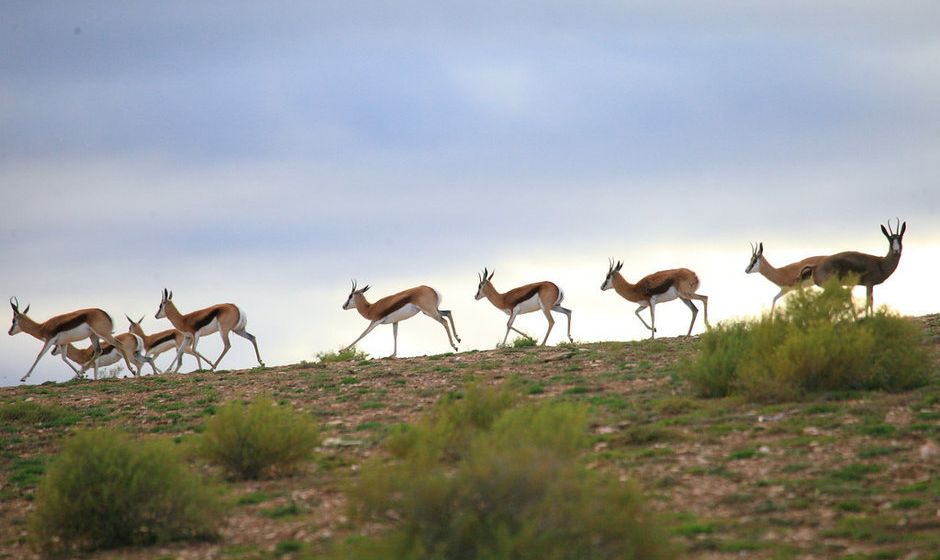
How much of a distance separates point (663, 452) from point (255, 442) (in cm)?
533

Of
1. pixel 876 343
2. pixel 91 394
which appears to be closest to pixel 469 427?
pixel 876 343

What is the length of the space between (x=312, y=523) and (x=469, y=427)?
2.81 metres

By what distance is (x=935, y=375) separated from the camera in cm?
1716

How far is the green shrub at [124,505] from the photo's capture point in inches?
470

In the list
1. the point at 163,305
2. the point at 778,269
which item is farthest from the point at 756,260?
the point at 163,305

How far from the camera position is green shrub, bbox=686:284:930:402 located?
16125 mm

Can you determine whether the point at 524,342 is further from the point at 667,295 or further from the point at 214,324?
the point at 214,324

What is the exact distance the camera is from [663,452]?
45.3 feet

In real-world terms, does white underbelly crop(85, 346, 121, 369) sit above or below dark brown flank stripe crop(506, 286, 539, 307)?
below

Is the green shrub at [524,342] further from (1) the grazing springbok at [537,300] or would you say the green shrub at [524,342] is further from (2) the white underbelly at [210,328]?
(2) the white underbelly at [210,328]

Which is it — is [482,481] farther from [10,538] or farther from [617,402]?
[617,402]

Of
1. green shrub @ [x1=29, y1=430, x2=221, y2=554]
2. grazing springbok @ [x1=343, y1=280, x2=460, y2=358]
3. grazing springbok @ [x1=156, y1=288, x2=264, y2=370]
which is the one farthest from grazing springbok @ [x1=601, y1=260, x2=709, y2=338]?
green shrub @ [x1=29, y1=430, x2=221, y2=554]

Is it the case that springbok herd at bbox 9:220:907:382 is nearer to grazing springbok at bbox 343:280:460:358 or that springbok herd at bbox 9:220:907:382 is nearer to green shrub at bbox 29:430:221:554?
grazing springbok at bbox 343:280:460:358

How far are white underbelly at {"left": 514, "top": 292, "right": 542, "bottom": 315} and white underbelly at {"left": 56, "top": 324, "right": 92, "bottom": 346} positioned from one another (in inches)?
483
